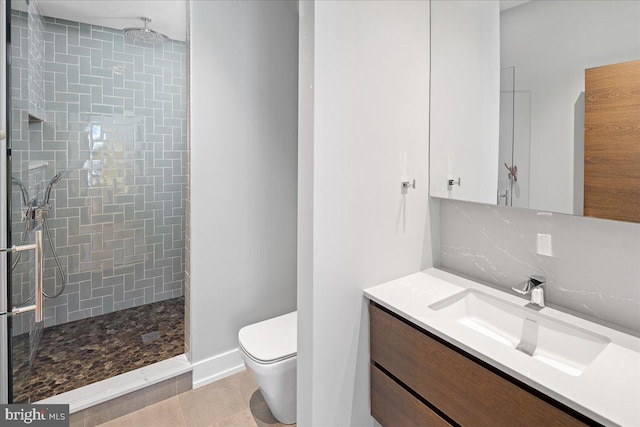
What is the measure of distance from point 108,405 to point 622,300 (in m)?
2.33

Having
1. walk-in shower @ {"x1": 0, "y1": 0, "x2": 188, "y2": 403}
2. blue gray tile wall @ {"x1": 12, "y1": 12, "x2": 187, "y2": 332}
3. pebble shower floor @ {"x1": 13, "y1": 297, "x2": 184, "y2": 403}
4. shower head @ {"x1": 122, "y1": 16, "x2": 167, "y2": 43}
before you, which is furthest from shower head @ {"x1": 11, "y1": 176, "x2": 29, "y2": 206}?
shower head @ {"x1": 122, "y1": 16, "x2": 167, "y2": 43}

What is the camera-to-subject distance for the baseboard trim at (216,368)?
207 cm

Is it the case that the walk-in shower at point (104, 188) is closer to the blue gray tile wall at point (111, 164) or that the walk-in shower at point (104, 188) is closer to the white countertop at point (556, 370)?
the blue gray tile wall at point (111, 164)

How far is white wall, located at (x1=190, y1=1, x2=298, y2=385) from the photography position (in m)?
2.02

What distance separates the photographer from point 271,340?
179 centimetres

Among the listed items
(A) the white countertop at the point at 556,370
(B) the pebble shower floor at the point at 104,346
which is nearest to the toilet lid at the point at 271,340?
(A) the white countertop at the point at 556,370

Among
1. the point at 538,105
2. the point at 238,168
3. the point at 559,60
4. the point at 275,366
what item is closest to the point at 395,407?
the point at 275,366

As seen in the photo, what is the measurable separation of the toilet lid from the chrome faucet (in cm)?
104

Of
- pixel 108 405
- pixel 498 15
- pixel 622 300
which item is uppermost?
pixel 498 15

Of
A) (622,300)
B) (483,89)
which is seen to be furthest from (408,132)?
(622,300)

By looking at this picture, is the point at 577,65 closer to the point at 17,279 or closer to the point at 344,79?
the point at 344,79

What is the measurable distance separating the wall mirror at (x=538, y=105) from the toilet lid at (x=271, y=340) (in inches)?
41.0

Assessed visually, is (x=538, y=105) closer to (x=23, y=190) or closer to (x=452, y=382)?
(x=452, y=382)

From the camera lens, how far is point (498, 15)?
4.66 ft
